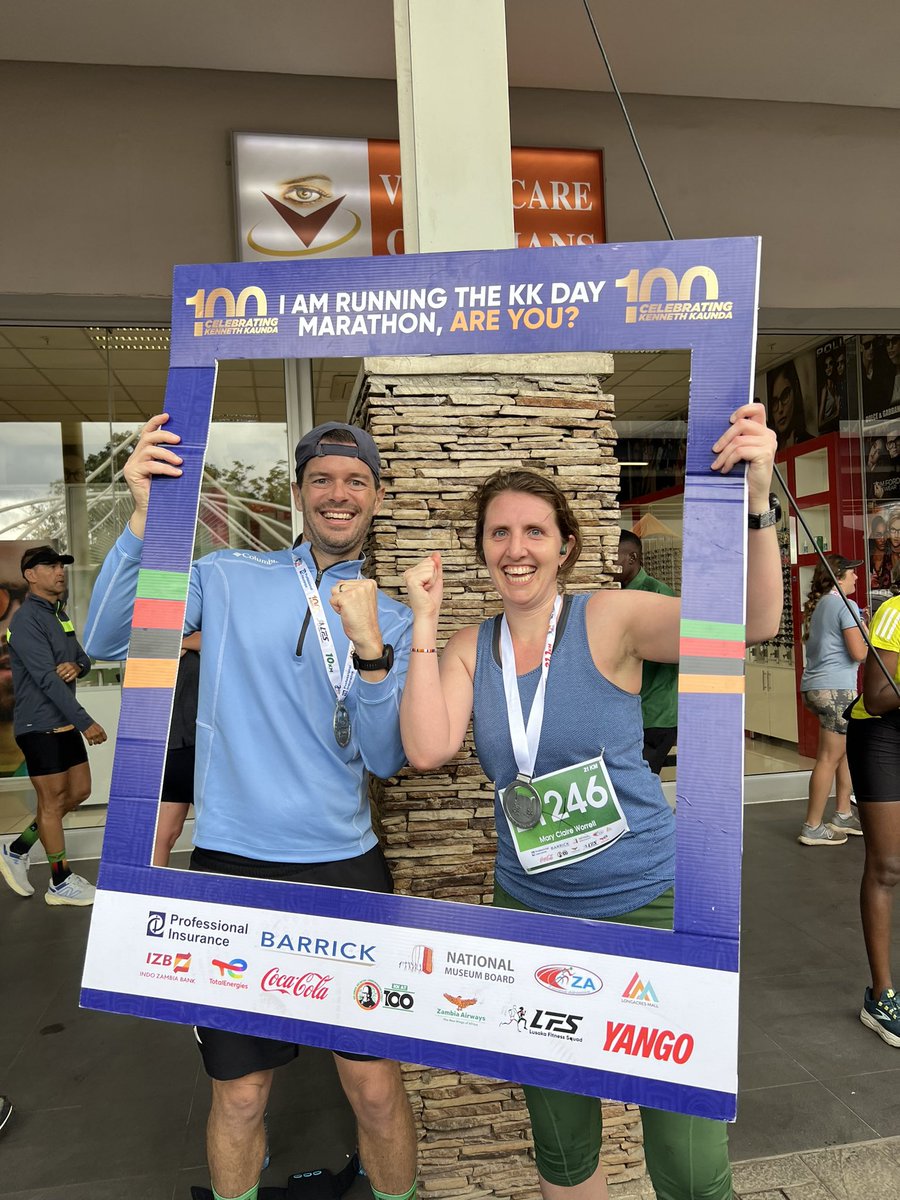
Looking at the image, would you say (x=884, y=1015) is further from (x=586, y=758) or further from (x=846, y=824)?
(x=846, y=824)

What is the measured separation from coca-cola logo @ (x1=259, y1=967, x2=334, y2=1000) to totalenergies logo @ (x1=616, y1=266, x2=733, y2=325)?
4.16 feet

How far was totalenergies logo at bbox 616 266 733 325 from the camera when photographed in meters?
1.39

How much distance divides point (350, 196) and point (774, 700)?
5.74 metres

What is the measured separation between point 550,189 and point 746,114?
1.56m

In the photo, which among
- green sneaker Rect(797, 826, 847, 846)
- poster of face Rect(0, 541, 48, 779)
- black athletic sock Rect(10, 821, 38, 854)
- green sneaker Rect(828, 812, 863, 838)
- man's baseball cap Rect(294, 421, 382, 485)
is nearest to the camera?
man's baseball cap Rect(294, 421, 382, 485)

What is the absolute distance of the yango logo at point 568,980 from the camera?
128cm

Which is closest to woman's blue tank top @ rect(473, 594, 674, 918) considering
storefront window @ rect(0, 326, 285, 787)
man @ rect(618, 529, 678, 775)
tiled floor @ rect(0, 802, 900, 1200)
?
man @ rect(618, 529, 678, 775)

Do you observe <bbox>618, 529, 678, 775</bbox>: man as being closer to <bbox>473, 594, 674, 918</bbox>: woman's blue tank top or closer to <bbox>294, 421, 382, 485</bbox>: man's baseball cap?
<bbox>473, 594, 674, 918</bbox>: woman's blue tank top

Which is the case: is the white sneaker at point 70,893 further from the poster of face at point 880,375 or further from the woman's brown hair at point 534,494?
the poster of face at point 880,375

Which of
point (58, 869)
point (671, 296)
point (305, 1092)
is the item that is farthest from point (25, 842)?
point (671, 296)

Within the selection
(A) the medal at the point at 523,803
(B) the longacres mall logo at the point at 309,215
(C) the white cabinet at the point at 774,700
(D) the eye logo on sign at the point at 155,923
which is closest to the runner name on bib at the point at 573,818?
(A) the medal at the point at 523,803

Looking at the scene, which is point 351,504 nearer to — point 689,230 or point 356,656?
point 356,656

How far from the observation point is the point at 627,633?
5.03ft

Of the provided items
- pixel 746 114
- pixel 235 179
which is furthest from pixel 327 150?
pixel 746 114
